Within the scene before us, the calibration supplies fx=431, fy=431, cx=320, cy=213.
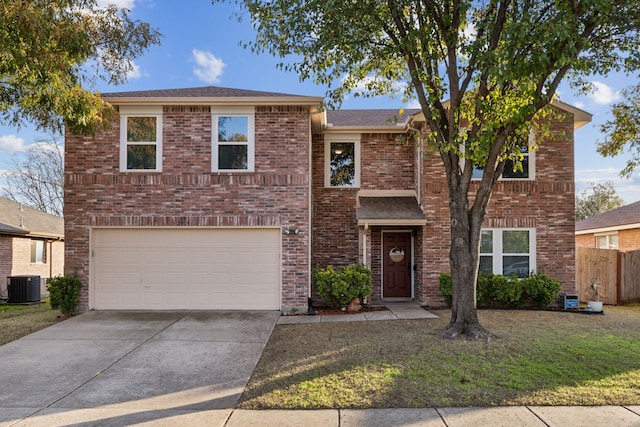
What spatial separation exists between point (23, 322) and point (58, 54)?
6225 mm

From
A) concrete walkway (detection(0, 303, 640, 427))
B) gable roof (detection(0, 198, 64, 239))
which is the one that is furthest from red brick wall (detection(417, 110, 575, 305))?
gable roof (detection(0, 198, 64, 239))

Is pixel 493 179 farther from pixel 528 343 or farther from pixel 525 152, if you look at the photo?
pixel 525 152

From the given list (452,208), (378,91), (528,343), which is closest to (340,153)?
(378,91)

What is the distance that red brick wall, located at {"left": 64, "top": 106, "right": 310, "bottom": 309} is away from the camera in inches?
437

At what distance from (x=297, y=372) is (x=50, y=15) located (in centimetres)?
754

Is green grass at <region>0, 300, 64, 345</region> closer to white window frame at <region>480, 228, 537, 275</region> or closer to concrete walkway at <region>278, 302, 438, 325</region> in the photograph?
concrete walkway at <region>278, 302, 438, 325</region>

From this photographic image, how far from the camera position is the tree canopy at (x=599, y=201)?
39938 mm

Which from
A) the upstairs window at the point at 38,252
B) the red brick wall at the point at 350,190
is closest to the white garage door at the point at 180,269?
the red brick wall at the point at 350,190

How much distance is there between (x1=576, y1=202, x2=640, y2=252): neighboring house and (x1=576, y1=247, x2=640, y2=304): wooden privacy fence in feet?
13.7

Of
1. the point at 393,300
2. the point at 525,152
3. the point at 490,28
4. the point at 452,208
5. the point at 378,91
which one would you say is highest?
the point at 490,28

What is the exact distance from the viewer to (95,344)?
26.3 ft

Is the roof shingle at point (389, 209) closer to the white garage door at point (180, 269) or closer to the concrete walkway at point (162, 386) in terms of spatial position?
the white garage door at point (180, 269)

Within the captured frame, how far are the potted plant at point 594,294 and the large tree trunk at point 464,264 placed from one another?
17.0 feet

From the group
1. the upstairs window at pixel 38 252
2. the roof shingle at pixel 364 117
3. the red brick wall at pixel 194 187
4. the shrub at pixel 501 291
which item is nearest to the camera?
the red brick wall at pixel 194 187
